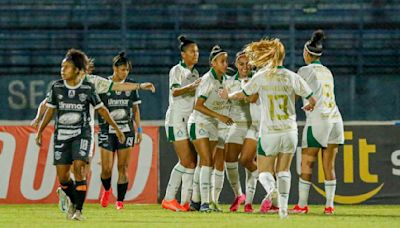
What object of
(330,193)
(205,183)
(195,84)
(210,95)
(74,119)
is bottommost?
(330,193)

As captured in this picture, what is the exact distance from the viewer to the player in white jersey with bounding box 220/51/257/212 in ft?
42.9

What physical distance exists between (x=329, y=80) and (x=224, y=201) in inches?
140

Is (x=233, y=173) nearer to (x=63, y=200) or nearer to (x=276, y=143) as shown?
(x=63, y=200)

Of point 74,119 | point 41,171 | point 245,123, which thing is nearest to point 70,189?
point 74,119

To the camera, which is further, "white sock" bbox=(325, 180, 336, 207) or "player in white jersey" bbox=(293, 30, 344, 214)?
"white sock" bbox=(325, 180, 336, 207)

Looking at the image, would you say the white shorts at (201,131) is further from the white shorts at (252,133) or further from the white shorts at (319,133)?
the white shorts at (319,133)

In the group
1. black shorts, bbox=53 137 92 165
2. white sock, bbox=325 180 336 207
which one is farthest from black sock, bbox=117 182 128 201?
black shorts, bbox=53 137 92 165

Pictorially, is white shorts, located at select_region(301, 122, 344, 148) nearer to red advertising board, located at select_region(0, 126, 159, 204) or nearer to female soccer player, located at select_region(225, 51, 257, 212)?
female soccer player, located at select_region(225, 51, 257, 212)

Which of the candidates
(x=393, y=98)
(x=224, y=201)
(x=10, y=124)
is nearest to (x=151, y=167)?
(x=224, y=201)

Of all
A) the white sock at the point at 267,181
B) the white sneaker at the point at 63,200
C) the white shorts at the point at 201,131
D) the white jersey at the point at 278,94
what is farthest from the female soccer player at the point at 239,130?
the white sneaker at the point at 63,200

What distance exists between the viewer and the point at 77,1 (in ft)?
73.4

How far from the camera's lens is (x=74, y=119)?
1092 centimetres

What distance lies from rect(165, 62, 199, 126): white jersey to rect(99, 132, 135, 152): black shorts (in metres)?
0.77

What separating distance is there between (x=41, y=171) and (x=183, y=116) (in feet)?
10.4
